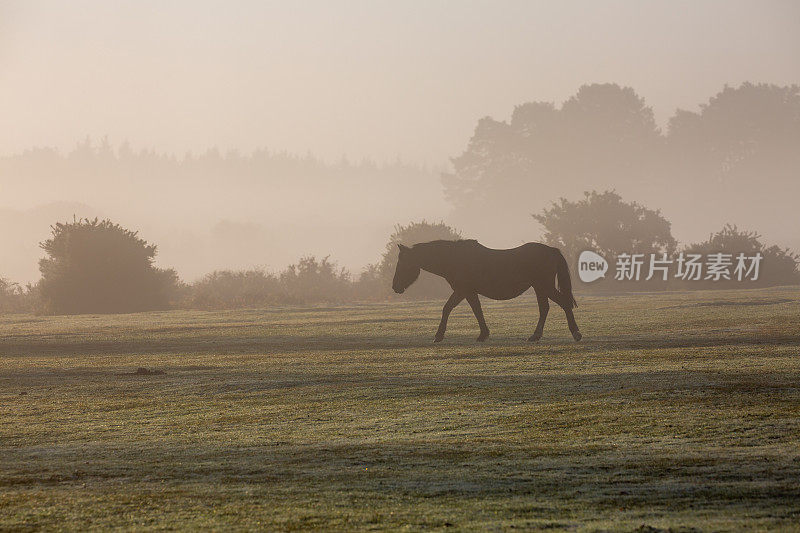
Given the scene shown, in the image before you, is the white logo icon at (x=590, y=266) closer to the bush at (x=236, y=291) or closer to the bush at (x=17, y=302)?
the bush at (x=236, y=291)

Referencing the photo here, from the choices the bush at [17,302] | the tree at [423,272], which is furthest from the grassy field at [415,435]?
the tree at [423,272]

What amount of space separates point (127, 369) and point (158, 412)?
7145 millimetres

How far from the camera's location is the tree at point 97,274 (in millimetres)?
54594

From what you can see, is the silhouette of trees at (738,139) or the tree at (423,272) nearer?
the tree at (423,272)

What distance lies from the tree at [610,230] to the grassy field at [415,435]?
41641 mm

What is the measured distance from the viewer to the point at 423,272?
6038 cm

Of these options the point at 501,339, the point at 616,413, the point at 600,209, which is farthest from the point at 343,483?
the point at 600,209

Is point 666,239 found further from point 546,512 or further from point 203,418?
point 546,512

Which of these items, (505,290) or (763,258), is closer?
(505,290)

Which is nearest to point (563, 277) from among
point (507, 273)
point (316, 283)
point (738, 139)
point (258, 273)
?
point (507, 273)

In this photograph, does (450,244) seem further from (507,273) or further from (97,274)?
(97,274)

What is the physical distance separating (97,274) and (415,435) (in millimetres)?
44070

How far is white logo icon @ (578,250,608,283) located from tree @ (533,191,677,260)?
636 mm

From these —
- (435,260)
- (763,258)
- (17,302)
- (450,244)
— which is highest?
(763,258)
